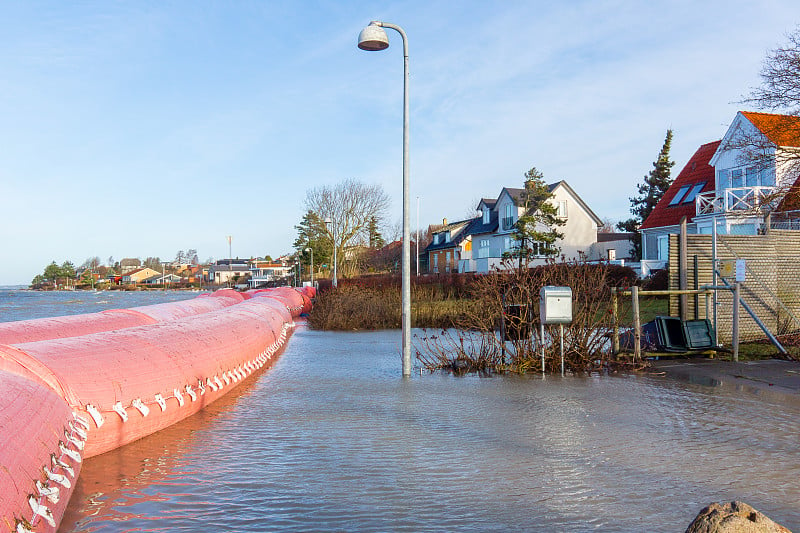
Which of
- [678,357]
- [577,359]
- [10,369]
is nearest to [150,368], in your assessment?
[10,369]

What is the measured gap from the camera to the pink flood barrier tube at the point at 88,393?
416cm

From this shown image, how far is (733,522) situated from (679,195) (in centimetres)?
4068

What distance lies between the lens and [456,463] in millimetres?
6266

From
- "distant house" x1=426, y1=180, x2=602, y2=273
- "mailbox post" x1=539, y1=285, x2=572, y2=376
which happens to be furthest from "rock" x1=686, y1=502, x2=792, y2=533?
"distant house" x1=426, y1=180, x2=602, y2=273

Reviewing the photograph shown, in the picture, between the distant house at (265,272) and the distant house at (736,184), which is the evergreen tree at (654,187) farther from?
the distant house at (265,272)

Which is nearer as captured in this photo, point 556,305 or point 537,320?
point 556,305

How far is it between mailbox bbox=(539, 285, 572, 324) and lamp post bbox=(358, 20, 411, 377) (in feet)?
7.16

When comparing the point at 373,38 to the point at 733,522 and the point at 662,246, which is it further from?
the point at 662,246

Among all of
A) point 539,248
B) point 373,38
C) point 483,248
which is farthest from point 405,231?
point 483,248

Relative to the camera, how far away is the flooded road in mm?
4934

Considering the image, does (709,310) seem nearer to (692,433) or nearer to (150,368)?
(692,433)

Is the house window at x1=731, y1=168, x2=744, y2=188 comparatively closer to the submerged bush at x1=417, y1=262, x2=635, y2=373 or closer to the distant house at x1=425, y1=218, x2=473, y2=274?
the submerged bush at x1=417, y1=262, x2=635, y2=373

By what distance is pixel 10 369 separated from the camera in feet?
19.5

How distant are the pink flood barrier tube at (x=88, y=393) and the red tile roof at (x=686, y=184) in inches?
1285
